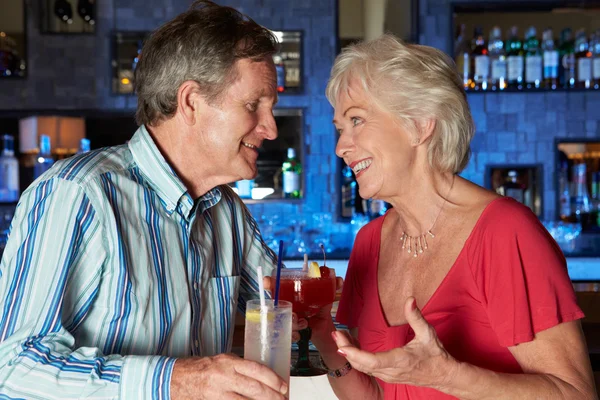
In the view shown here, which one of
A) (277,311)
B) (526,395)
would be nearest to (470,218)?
(526,395)

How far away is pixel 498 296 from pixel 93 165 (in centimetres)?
96

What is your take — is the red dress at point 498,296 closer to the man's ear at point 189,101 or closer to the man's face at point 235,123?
the man's face at point 235,123

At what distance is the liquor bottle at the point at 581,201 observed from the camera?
4.94 m

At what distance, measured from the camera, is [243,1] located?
501 cm

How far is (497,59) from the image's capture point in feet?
16.0

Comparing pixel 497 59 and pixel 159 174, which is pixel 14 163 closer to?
pixel 497 59

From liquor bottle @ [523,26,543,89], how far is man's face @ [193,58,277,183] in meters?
3.40

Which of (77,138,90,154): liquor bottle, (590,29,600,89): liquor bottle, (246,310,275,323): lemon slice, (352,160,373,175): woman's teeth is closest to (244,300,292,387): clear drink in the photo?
(246,310,275,323): lemon slice

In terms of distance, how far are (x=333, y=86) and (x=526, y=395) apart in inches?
A: 37.3

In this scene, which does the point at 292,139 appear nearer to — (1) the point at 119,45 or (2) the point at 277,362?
(1) the point at 119,45

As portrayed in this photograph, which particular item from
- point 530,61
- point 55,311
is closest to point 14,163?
point 530,61

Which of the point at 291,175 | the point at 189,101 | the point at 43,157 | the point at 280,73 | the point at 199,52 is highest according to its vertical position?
the point at 280,73

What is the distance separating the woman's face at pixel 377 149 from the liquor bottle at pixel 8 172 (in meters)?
3.68

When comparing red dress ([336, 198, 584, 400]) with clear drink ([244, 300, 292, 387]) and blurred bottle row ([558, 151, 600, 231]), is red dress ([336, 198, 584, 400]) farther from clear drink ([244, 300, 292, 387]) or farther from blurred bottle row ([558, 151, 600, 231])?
blurred bottle row ([558, 151, 600, 231])
